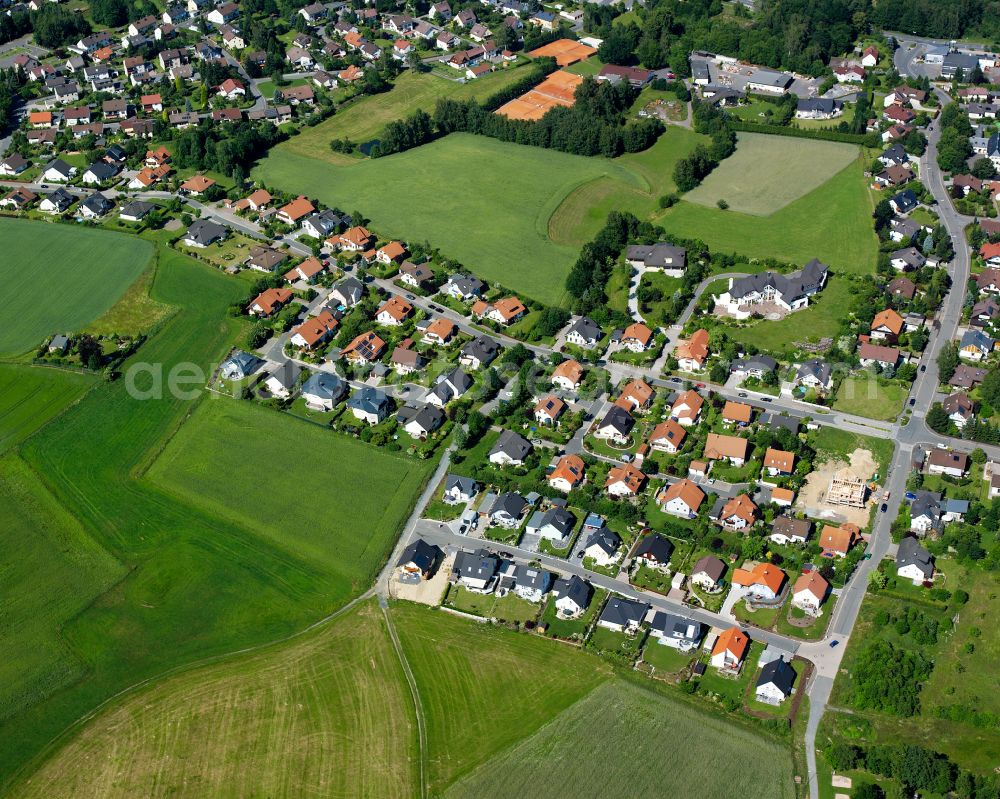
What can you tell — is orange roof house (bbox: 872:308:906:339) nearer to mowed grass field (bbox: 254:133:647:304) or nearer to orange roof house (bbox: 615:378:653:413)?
orange roof house (bbox: 615:378:653:413)

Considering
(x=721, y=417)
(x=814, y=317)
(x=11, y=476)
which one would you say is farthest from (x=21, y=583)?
(x=814, y=317)

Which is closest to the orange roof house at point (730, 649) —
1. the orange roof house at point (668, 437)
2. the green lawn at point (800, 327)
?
the orange roof house at point (668, 437)

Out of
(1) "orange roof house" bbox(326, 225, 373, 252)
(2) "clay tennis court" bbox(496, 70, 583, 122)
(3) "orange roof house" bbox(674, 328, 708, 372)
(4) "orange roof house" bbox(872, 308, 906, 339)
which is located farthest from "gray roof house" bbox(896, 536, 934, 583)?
(2) "clay tennis court" bbox(496, 70, 583, 122)

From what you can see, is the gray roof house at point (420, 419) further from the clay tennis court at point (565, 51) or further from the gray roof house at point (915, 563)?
the clay tennis court at point (565, 51)

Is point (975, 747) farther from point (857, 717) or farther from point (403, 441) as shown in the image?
point (403, 441)

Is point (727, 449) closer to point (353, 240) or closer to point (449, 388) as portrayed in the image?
point (449, 388)

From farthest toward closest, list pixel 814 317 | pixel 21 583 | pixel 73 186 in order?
pixel 73 186
pixel 814 317
pixel 21 583
